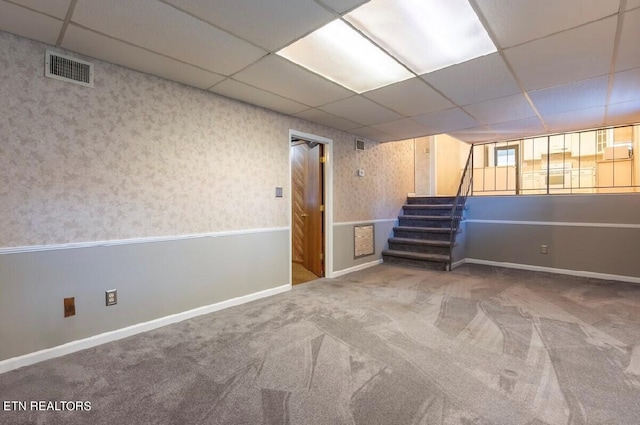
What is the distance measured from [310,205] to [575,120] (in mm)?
3957

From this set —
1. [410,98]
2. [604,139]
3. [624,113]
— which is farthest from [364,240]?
[604,139]

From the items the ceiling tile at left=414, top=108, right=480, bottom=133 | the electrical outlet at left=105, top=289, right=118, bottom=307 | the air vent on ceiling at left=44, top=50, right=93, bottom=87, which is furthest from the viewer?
the ceiling tile at left=414, top=108, right=480, bottom=133

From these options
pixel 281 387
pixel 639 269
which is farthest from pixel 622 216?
pixel 281 387

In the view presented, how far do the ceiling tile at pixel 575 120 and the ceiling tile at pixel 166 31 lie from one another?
13.0 feet

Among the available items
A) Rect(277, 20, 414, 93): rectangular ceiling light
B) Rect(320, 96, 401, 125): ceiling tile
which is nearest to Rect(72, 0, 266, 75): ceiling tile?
Rect(277, 20, 414, 93): rectangular ceiling light

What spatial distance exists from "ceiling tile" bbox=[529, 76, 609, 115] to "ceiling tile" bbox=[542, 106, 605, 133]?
225mm

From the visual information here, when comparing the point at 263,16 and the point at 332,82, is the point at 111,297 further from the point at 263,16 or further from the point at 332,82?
the point at 332,82

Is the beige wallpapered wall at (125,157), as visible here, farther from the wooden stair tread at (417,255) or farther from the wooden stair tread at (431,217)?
the wooden stair tread at (431,217)

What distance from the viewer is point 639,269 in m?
4.20

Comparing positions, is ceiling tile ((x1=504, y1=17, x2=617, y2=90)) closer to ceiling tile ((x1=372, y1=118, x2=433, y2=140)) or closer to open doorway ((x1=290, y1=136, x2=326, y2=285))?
ceiling tile ((x1=372, y1=118, x2=433, y2=140))

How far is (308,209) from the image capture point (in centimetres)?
498

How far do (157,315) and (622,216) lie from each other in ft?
20.4

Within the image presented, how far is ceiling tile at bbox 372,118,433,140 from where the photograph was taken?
166 inches

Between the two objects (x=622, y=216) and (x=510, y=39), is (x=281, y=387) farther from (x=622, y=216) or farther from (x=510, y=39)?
(x=622, y=216)
